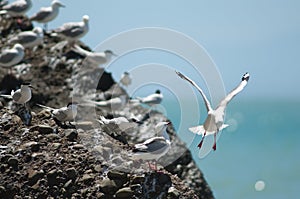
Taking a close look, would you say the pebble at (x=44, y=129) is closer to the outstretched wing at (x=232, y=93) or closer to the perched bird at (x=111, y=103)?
the outstretched wing at (x=232, y=93)

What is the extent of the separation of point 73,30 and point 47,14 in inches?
76.1

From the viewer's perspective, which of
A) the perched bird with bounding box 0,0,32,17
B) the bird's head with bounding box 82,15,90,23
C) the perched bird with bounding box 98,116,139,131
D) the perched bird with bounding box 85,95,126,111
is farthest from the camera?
the perched bird with bounding box 0,0,32,17

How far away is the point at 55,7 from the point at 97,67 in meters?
3.59

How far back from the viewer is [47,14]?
24.5 meters

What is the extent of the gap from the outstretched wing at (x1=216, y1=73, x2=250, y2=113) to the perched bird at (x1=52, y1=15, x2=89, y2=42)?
11304 mm

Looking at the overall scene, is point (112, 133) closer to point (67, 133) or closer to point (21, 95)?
point (67, 133)

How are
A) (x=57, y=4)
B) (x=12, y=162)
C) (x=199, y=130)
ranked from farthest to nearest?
(x=57, y=4)
(x=199, y=130)
(x=12, y=162)

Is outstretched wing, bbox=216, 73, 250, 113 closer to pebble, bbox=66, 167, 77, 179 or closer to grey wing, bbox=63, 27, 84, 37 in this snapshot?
pebble, bbox=66, 167, 77, 179

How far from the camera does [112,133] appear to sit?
1369 centimetres

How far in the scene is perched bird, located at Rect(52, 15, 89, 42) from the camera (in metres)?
23.0

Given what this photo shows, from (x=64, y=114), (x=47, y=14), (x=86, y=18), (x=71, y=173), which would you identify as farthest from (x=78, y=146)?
(x=47, y=14)

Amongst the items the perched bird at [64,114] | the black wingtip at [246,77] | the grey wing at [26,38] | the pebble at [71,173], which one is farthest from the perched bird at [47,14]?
the pebble at [71,173]

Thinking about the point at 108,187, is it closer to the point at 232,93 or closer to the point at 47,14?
the point at 232,93

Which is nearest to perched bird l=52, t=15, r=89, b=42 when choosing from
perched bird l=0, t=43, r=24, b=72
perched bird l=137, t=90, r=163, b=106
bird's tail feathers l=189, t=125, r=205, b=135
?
perched bird l=0, t=43, r=24, b=72
